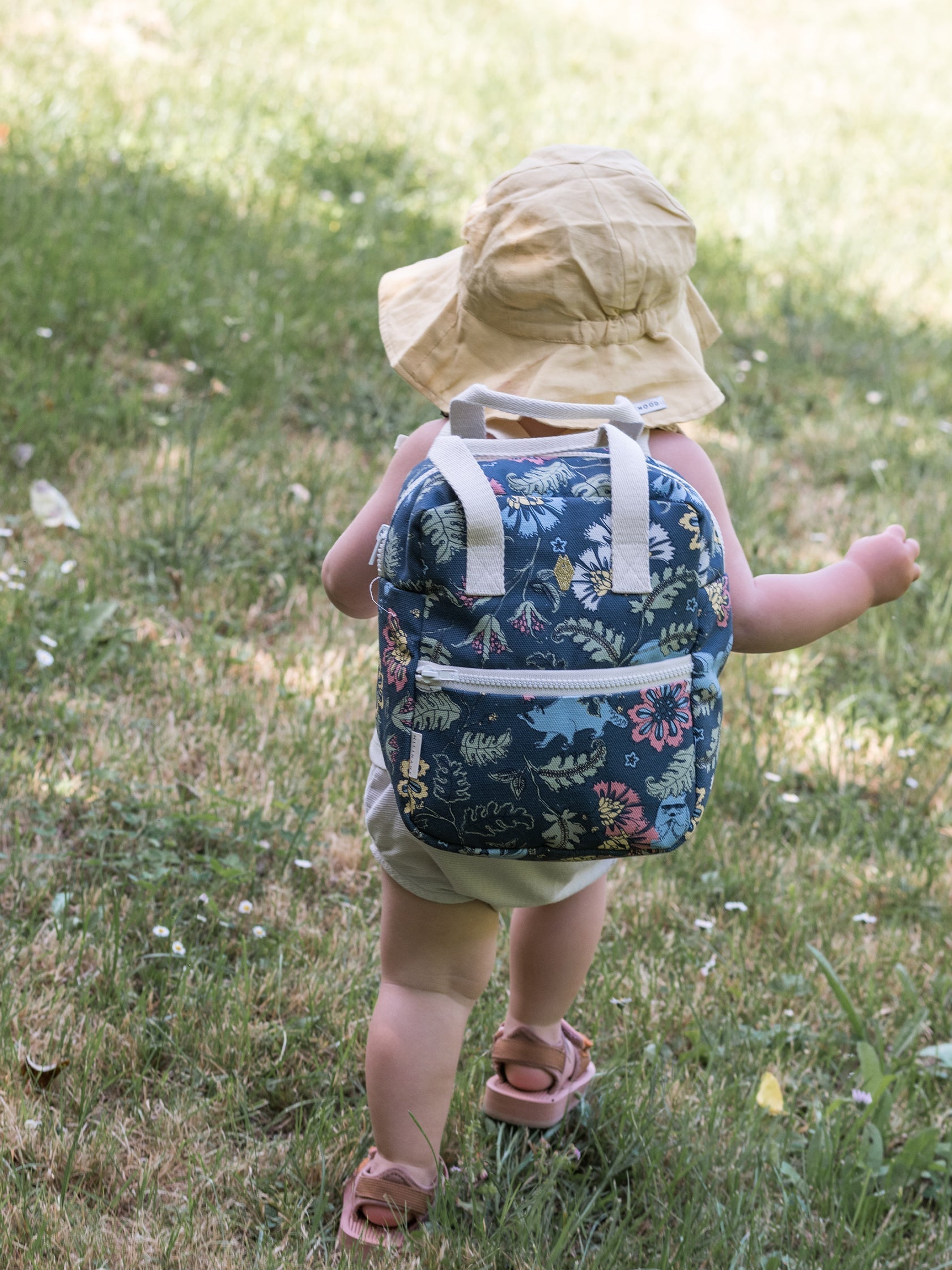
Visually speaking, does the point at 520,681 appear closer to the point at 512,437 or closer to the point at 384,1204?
the point at 512,437

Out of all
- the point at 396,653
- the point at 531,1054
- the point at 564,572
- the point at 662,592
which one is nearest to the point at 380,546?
the point at 396,653

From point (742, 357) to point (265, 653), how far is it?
10.2ft

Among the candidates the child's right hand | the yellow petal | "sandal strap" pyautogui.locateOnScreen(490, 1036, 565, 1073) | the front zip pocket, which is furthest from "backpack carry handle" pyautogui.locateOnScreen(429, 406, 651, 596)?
the yellow petal

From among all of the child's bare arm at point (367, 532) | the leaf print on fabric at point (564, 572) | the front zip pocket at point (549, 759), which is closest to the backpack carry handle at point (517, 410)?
the child's bare arm at point (367, 532)

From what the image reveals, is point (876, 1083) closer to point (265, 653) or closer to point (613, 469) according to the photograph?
point (613, 469)

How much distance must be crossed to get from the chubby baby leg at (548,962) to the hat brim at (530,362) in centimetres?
77

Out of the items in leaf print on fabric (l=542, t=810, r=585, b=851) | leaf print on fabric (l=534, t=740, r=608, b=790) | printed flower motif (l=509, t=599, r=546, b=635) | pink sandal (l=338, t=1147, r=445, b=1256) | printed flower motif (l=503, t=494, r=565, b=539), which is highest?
printed flower motif (l=503, t=494, r=565, b=539)

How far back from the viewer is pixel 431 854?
1.70m

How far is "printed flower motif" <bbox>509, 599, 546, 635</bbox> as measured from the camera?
Result: 1.47m

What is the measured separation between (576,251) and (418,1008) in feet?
3.55

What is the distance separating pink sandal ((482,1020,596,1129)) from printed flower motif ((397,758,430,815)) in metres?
0.72

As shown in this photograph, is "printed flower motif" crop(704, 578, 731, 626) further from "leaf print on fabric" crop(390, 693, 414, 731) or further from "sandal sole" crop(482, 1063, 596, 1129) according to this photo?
"sandal sole" crop(482, 1063, 596, 1129)

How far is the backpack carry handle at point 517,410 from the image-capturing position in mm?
1605

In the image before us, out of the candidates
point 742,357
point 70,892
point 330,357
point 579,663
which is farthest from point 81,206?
point 579,663
